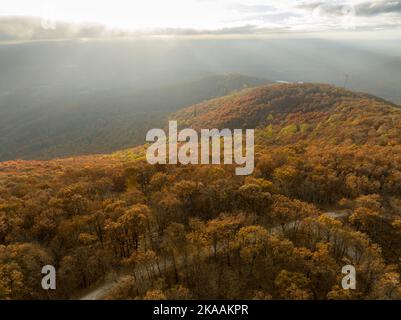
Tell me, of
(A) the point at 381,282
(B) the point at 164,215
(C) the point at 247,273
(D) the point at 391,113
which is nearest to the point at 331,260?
(A) the point at 381,282

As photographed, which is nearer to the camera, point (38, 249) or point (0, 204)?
point (38, 249)

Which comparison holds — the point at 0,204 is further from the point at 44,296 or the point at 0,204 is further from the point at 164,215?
the point at 164,215

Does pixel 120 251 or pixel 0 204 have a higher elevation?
pixel 0 204

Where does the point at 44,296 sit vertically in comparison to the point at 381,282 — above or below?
below

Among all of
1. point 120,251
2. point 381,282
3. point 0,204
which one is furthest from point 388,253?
point 0,204
